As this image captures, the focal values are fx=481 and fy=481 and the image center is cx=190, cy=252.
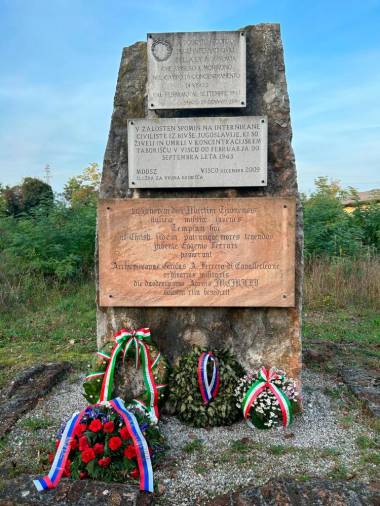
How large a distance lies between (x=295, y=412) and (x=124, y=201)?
211 centimetres

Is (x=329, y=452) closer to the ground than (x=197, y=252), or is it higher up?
closer to the ground

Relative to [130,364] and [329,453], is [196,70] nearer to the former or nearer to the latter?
[130,364]

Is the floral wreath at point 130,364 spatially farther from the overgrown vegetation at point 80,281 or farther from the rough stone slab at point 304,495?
the overgrown vegetation at point 80,281

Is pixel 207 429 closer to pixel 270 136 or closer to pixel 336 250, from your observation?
pixel 270 136

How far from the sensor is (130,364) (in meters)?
3.73

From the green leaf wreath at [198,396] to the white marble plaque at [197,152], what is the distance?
1.35 m

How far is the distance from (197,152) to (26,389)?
2531 millimetres

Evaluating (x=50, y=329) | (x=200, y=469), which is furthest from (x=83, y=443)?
(x=50, y=329)

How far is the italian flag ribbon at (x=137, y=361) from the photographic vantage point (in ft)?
11.7

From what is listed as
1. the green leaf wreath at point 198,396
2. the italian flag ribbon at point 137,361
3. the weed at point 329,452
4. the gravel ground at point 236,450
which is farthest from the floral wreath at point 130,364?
the weed at point 329,452

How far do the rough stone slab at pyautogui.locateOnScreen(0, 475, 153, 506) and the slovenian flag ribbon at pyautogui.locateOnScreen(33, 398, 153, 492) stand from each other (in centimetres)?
5

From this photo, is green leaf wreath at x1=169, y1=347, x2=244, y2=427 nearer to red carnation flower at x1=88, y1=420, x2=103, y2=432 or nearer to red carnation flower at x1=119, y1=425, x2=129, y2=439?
red carnation flower at x1=119, y1=425, x2=129, y2=439

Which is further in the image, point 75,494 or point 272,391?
point 272,391

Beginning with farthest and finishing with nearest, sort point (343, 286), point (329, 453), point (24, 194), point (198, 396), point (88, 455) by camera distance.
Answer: point (24, 194), point (343, 286), point (198, 396), point (329, 453), point (88, 455)
